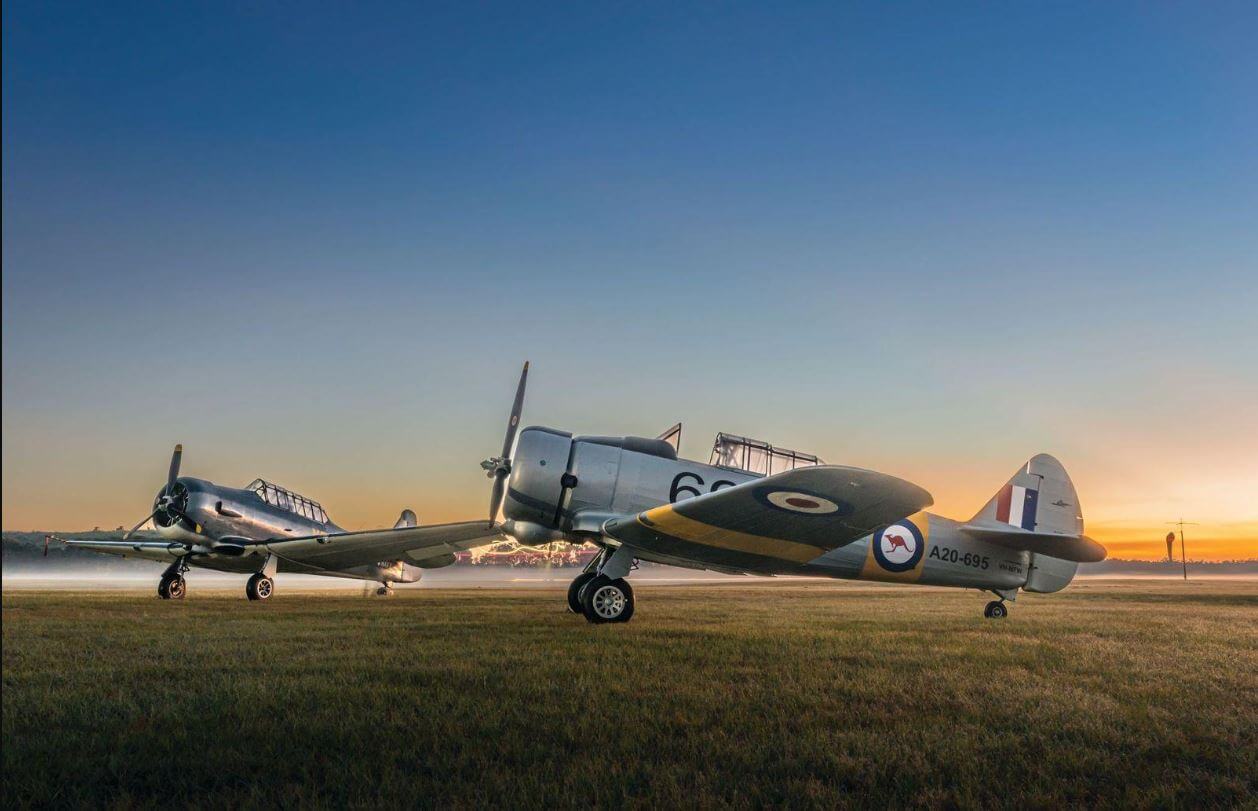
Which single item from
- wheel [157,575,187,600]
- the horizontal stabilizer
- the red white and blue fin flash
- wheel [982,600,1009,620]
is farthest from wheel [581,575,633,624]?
wheel [157,575,187,600]

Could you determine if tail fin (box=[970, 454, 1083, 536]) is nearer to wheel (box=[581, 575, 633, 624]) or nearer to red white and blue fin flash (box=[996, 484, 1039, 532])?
red white and blue fin flash (box=[996, 484, 1039, 532])

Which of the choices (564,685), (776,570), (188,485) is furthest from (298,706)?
(188,485)

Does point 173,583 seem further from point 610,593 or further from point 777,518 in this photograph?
point 777,518

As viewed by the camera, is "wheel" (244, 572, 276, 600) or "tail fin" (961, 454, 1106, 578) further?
"wheel" (244, 572, 276, 600)

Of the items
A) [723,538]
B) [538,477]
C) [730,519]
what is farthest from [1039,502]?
[538,477]

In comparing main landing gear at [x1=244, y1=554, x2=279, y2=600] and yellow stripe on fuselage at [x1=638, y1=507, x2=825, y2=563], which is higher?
yellow stripe on fuselage at [x1=638, y1=507, x2=825, y2=563]

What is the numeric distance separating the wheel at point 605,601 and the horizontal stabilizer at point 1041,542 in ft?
23.3

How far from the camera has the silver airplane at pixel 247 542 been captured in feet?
60.0

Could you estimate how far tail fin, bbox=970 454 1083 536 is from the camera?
15469mm

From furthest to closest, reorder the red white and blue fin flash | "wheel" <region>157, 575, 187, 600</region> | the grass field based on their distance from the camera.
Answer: "wheel" <region>157, 575, 187, 600</region>
the red white and blue fin flash
the grass field

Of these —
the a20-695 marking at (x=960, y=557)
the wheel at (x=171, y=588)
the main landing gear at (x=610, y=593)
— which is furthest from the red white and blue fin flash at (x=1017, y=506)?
the wheel at (x=171, y=588)

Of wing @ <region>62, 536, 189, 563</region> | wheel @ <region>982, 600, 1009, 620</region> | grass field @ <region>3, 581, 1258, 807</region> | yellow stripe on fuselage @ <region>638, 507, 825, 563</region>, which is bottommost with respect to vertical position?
wing @ <region>62, 536, 189, 563</region>

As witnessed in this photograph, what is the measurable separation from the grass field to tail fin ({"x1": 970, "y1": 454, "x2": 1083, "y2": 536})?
7.00 m

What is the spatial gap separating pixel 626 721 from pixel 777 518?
5.25 meters
